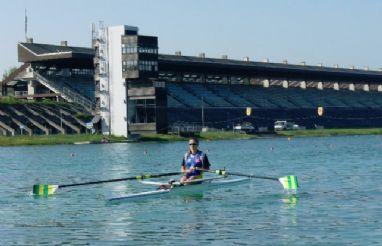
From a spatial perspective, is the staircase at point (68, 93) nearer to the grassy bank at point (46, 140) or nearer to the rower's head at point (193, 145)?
the grassy bank at point (46, 140)

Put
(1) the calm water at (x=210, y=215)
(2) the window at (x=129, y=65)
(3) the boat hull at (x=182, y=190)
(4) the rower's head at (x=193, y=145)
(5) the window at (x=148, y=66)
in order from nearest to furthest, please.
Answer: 1. (1) the calm water at (x=210, y=215)
2. (3) the boat hull at (x=182, y=190)
3. (4) the rower's head at (x=193, y=145)
4. (2) the window at (x=129, y=65)
5. (5) the window at (x=148, y=66)

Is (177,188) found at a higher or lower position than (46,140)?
lower

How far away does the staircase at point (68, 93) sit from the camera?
7051 inches

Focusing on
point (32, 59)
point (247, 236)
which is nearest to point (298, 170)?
point (247, 236)

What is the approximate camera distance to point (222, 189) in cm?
5025

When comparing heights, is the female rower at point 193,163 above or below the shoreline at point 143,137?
below

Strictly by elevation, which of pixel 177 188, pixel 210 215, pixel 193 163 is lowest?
pixel 210 215

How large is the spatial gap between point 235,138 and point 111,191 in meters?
122

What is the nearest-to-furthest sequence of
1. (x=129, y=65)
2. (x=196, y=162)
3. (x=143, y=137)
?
(x=196, y=162) < (x=143, y=137) < (x=129, y=65)

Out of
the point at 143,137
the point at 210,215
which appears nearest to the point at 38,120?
the point at 143,137

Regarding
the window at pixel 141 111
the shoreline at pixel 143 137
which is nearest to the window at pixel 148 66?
the window at pixel 141 111

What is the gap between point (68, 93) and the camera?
181m

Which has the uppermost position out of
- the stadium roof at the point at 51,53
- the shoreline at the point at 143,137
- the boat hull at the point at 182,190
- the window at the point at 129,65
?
the stadium roof at the point at 51,53

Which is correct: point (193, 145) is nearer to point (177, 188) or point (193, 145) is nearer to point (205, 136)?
point (177, 188)
